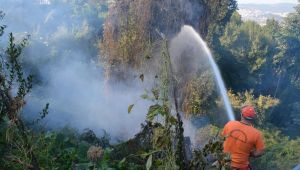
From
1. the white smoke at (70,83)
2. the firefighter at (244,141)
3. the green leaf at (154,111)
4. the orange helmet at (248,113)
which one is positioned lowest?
the firefighter at (244,141)

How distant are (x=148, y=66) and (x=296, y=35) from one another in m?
21.6

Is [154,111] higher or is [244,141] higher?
[154,111]

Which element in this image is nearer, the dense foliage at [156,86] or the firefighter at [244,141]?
the dense foliage at [156,86]

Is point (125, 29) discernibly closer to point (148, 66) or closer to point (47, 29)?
point (148, 66)

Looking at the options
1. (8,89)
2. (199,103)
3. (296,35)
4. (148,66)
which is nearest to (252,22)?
(296,35)

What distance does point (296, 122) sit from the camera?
25.8 meters

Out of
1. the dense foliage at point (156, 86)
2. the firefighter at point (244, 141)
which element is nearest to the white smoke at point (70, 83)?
the dense foliage at point (156, 86)

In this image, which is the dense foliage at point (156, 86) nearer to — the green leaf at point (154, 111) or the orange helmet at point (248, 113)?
the green leaf at point (154, 111)

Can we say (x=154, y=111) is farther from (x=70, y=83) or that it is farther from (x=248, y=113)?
(x=70, y=83)

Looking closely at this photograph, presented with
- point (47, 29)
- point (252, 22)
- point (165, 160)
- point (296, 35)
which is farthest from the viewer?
point (252, 22)

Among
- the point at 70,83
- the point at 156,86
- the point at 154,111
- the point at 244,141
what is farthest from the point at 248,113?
the point at 70,83

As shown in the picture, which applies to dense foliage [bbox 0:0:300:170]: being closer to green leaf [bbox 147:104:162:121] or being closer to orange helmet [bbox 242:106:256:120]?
green leaf [bbox 147:104:162:121]

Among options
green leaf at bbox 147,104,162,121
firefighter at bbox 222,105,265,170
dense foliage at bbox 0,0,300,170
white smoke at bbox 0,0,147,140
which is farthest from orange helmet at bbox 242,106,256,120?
white smoke at bbox 0,0,147,140

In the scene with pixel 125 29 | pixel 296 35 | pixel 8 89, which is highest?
pixel 296 35
